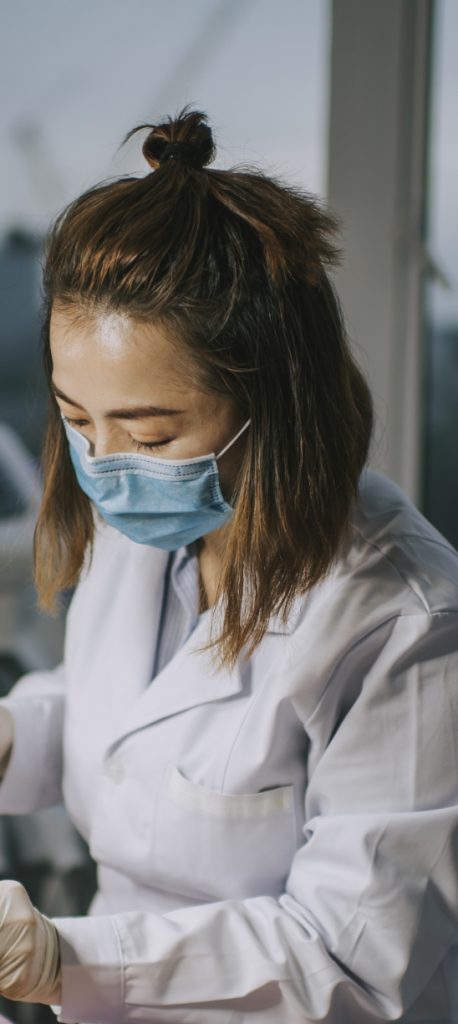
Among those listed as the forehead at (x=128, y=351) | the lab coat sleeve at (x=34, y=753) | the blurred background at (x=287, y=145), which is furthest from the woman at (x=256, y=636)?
the blurred background at (x=287, y=145)

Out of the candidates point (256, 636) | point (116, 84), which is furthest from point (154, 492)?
point (116, 84)

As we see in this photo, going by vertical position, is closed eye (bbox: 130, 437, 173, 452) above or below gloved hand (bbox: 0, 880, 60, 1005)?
above

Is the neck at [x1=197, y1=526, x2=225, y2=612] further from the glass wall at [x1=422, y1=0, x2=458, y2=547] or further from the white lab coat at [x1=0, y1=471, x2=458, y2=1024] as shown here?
the glass wall at [x1=422, y1=0, x2=458, y2=547]

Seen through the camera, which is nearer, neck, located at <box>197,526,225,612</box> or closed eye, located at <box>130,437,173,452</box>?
closed eye, located at <box>130,437,173,452</box>

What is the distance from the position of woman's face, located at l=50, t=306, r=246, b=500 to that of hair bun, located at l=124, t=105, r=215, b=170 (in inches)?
7.2

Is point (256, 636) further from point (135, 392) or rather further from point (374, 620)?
point (135, 392)

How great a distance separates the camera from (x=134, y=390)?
3.22 feet

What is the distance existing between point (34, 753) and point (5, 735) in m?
0.05

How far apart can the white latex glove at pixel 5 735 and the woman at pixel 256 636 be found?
246 millimetres

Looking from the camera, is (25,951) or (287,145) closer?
(25,951)

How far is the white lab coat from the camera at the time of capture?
100 cm

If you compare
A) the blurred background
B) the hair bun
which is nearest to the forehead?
the hair bun

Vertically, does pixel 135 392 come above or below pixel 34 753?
above

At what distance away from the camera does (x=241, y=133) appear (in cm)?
228
